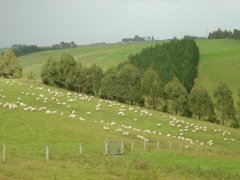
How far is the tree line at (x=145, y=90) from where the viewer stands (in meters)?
111

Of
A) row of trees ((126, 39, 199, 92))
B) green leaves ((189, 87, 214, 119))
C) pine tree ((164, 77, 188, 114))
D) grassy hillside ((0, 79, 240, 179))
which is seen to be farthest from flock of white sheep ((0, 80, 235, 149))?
row of trees ((126, 39, 199, 92))

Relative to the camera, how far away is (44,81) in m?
128

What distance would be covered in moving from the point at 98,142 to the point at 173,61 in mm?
112976

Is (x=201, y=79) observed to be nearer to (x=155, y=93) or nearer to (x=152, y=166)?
(x=155, y=93)

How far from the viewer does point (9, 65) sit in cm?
13750

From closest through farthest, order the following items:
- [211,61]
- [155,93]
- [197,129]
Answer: [197,129]
[155,93]
[211,61]

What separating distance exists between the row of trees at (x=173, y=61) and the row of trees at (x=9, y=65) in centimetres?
4200

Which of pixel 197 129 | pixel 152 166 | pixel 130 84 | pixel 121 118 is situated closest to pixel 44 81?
pixel 130 84

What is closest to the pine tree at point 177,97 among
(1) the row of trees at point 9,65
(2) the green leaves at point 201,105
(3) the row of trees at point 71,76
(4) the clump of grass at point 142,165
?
(2) the green leaves at point 201,105

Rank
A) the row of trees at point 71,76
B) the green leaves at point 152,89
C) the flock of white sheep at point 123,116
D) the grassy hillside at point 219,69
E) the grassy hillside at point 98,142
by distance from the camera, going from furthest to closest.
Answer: the grassy hillside at point 219,69 < the row of trees at point 71,76 < the green leaves at point 152,89 < the flock of white sheep at point 123,116 < the grassy hillside at point 98,142

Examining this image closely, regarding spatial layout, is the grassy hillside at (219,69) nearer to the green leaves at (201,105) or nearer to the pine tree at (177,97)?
the pine tree at (177,97)

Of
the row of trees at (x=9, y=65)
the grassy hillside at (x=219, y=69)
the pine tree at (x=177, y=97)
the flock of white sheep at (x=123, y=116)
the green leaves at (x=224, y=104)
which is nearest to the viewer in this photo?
the flock of white sheep at (x=123, y=116)

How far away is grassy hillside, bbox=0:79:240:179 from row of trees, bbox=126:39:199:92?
60.8 m

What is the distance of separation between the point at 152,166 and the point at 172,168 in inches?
72.9
